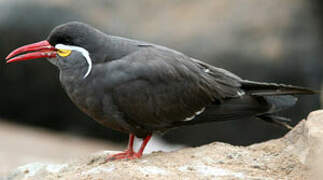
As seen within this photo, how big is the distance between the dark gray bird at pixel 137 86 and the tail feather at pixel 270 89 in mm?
12

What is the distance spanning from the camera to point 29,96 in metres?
13.5

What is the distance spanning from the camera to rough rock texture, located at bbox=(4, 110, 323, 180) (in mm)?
5434

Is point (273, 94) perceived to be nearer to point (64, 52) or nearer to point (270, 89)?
point (270, 89)

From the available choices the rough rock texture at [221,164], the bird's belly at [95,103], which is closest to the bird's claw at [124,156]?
the rough rock texture at [221,164]

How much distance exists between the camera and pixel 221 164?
5.91 meters

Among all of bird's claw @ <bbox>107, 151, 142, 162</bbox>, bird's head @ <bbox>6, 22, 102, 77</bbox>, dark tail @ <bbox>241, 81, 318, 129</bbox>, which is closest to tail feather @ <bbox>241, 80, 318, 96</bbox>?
dark tail @ <bbox>241, 81, 318, 129</bbox>

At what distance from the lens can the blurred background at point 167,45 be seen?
11734 millimetres

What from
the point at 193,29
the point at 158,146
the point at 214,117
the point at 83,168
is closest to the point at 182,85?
the point at 214,117

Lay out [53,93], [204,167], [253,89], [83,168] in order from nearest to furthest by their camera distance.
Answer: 1. [204,167]
2. [83,168]
3. [253,89]
4. [53,93]

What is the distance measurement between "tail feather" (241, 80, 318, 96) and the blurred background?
168 inches

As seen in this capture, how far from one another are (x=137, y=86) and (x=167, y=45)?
18.8 ft

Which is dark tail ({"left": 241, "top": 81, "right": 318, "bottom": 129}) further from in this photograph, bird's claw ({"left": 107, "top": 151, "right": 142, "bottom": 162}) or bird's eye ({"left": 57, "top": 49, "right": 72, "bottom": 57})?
bird's eye ({"left": 57, "top": 49, "right": 72, "bottom": 57})

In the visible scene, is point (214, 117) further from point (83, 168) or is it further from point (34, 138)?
point (34, 138)

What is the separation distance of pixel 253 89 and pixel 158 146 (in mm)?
6283
